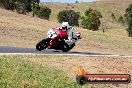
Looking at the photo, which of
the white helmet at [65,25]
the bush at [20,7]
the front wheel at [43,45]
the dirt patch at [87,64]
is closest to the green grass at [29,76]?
the dirt patch at [87,64]

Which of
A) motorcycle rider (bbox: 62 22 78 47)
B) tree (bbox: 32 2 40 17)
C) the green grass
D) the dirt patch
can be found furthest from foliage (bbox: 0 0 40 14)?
the green grass

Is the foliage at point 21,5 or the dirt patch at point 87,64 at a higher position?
the dirt patch at point 87,64

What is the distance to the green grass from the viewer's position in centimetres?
1363

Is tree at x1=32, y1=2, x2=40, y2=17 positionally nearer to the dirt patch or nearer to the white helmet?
the white helmet

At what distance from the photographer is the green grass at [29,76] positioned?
44.7 feet

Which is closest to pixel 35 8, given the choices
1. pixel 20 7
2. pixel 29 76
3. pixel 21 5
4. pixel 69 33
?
pixel 20 7

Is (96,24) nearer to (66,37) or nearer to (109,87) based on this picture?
(66,37)

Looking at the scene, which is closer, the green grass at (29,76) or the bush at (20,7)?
the green grass at (29,76)

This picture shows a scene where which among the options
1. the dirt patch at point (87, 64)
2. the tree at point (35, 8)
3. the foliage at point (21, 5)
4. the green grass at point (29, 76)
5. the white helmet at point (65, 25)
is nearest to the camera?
the green grass at point (29, 76)

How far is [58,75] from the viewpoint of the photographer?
16328 mm

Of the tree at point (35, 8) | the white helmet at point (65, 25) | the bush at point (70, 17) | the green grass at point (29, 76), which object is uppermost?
the white helmet at point (65, 25)

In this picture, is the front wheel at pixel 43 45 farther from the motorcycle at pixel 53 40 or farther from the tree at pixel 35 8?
the tree at pixel 35 8

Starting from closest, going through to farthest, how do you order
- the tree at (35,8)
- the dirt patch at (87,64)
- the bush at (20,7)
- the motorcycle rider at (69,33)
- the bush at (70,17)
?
1. the dirt patch at (87,64)
2. the motorcycle rider at (69,33)
3. the bush at (20,7)
4. the tree at (35,8)
5. the bush at (70,17)

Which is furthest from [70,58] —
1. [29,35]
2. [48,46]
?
[29,35]
